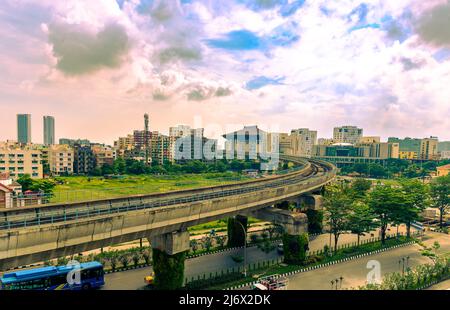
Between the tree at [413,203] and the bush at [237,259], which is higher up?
the tree at [413,203]

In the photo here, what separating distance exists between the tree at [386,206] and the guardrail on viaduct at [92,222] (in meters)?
20.2

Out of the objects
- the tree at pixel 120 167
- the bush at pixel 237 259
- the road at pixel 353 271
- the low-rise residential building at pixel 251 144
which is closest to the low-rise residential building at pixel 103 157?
the tree at pixel 120 167

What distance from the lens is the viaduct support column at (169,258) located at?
2458cm

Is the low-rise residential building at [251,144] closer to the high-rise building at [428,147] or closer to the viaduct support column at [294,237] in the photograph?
the high-rise building at [428,147]

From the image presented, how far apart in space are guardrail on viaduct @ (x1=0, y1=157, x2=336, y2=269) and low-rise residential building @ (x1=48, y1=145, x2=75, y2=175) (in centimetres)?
8970

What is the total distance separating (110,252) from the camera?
36.1m

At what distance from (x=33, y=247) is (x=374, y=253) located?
35870 millimetres

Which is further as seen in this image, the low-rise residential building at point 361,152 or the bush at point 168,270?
the low-rise residential building at point 361,152

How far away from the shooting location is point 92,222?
63.2ft

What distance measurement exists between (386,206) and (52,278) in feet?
129

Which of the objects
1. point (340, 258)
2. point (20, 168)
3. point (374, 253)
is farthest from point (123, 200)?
point (20, 168)

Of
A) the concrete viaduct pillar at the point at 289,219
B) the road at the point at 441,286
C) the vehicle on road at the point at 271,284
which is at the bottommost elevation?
the road at the point at 441,286

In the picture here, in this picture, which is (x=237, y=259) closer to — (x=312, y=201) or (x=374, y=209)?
(x=312, y=201)
